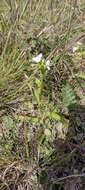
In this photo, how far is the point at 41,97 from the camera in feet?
Result: 7.25

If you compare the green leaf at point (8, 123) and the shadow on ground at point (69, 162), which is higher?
the green leaf at point (8, 123)

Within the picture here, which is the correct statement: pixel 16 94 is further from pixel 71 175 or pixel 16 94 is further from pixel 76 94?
pixel 71 175

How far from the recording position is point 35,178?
Answer: 6.49 feet

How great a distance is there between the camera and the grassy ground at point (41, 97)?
2.01m

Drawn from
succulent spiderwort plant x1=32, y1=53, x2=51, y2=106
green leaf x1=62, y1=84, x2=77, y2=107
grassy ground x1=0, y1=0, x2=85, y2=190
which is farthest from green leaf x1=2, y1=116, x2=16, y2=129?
green leaf x1=62, y1=84, x2=77, y2=107

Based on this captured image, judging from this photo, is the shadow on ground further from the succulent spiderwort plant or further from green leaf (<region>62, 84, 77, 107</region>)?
the succulent spiderwort plant

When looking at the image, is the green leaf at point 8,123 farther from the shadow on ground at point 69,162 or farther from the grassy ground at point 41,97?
the shadow on ground at point 69,162

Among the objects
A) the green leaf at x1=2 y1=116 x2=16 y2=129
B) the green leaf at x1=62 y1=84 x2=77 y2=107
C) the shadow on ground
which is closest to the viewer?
the shadow on ground

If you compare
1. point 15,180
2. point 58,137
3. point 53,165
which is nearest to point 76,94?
point 58,137

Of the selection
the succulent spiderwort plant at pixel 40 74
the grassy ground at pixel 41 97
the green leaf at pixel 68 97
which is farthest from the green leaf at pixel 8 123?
the green leaf at pixel 68 97

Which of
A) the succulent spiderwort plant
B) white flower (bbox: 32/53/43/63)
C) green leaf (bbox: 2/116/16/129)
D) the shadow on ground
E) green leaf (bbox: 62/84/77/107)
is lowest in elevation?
the shadow on ground

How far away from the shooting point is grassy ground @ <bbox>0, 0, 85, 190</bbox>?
6.58ft

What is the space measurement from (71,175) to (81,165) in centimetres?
9

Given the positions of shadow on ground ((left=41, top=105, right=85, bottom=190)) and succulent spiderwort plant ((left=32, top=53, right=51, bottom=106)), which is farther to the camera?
succulent spiderwort plant ((left=32, top=53, right=51, bottom=106))
